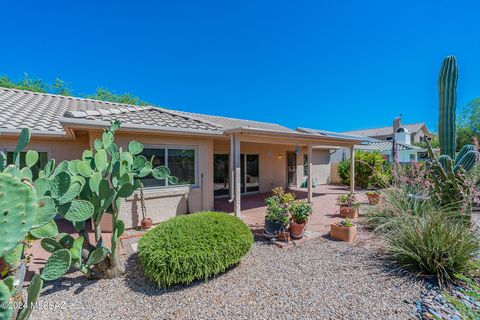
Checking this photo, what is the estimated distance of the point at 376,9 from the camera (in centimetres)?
902

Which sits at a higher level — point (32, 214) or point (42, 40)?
point (42, 40)

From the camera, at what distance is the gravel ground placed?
312cm

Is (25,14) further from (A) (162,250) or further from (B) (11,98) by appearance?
(A) (162,250)

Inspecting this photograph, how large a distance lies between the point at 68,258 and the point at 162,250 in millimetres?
1299

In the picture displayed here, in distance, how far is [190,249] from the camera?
3.78m

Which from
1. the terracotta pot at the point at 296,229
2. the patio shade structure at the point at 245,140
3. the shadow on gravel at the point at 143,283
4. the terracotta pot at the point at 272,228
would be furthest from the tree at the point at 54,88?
the terracotta pot at the point at 296,229

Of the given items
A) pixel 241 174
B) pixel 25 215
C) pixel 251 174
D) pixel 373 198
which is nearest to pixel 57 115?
pixel 241 174

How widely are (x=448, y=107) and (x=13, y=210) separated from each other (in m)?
9.25

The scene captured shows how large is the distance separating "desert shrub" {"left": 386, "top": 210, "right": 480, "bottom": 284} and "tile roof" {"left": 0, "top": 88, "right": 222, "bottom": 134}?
20.4 feet

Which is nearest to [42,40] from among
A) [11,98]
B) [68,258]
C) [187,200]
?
[11,98]

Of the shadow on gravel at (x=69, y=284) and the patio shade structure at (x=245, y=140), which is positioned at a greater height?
the patio shade structure at (x=245, y=140)

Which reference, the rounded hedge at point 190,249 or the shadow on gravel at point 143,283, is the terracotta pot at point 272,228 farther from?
the shadow on gravel at point 143,283

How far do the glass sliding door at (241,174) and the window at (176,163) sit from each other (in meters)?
3.44

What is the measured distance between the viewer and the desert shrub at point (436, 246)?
12.6ft
